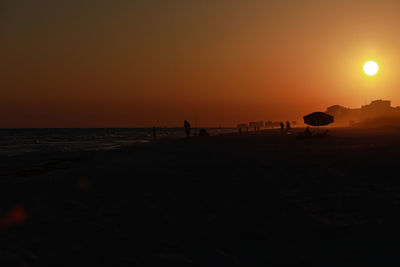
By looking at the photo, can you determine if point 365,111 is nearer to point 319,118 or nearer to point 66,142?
point 319,118

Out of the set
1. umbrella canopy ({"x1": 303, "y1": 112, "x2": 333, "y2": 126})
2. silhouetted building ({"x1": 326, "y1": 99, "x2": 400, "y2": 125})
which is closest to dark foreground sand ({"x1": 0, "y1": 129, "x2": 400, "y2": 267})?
umbrella canopy ({"x1": 303, "y1": 112, "x2": 333, "y2": 126})

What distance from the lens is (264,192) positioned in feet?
25.3

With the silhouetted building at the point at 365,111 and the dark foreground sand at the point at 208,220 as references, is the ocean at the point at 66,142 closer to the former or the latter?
the dark foreground sand at the point at 208,220

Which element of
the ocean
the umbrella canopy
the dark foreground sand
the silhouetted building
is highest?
the silhouetted building

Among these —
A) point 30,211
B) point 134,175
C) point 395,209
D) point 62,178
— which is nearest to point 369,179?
point 395,209

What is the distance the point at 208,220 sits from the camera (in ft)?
19.5

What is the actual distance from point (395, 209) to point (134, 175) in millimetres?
7521

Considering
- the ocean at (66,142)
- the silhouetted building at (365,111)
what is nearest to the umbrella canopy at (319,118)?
the ocean at (66,142)

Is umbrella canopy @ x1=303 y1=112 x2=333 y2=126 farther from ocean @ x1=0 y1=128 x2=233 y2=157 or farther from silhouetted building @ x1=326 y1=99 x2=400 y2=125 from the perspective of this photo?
silhouetted building @ x1=326 y1=99 x2=400 y2=125

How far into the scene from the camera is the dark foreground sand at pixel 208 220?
15.1ft

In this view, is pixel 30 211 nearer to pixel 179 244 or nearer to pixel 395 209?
pixel 179 244

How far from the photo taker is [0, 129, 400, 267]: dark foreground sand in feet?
15.1

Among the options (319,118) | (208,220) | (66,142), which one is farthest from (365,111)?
(208,220)

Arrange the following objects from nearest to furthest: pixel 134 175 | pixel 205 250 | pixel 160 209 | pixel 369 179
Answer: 1. pixel 205 250
2. pixel 160 209
3. pixel 369 179
4. pixel 134 175
